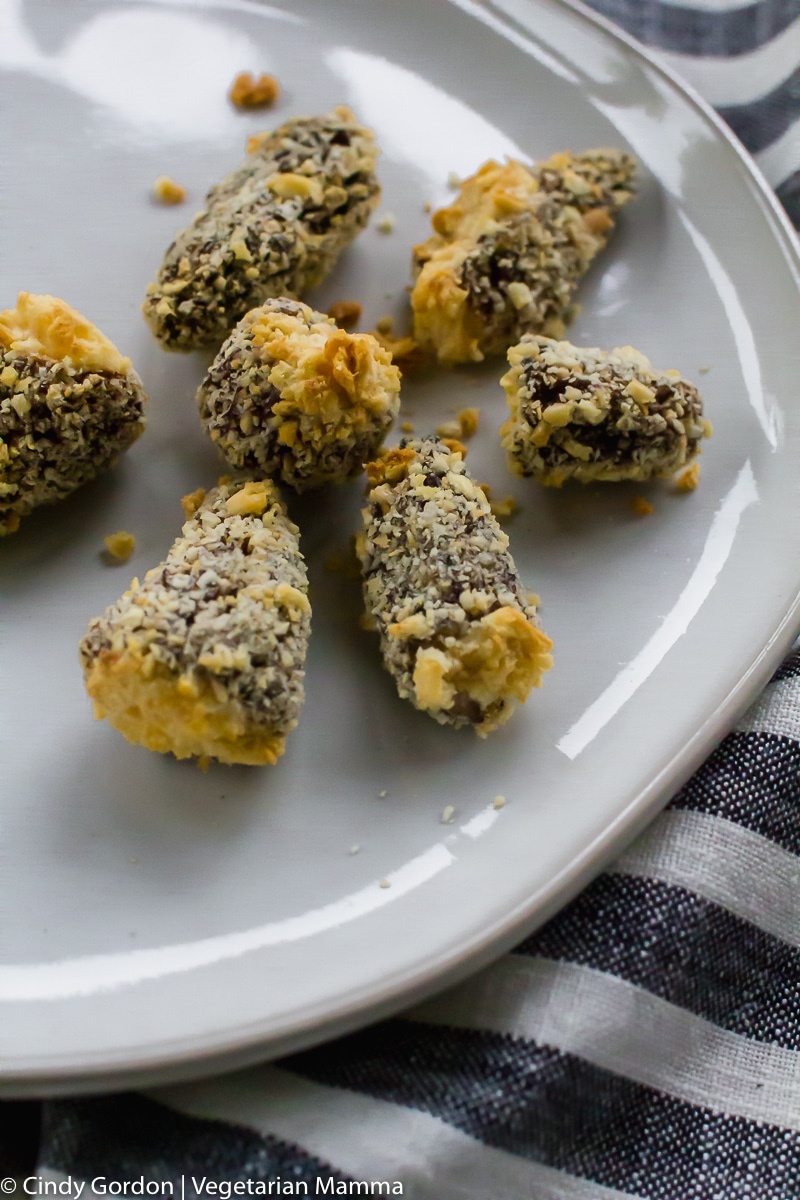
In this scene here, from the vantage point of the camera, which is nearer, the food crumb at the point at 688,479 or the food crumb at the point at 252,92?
the food crumb at the point at 688,479

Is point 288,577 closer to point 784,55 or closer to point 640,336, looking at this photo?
point 640,336

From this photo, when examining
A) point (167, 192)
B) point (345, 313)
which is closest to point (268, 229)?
point (345, 313)

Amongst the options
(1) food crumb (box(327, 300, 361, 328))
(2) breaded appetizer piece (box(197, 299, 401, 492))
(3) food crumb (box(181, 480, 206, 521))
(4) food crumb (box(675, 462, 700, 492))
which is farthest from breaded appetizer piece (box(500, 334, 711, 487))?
(3) food crumb (box(181, 480, 206, 521))

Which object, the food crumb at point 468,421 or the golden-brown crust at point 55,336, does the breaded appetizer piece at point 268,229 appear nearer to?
the golden-brown crust at point 55,336

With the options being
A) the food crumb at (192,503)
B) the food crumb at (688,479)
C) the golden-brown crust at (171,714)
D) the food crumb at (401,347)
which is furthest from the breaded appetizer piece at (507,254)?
the golden-brown crust at (171,714)

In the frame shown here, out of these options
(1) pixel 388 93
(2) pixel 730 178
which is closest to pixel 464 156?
(1) pixel 388 93

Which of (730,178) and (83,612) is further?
(730,178)
